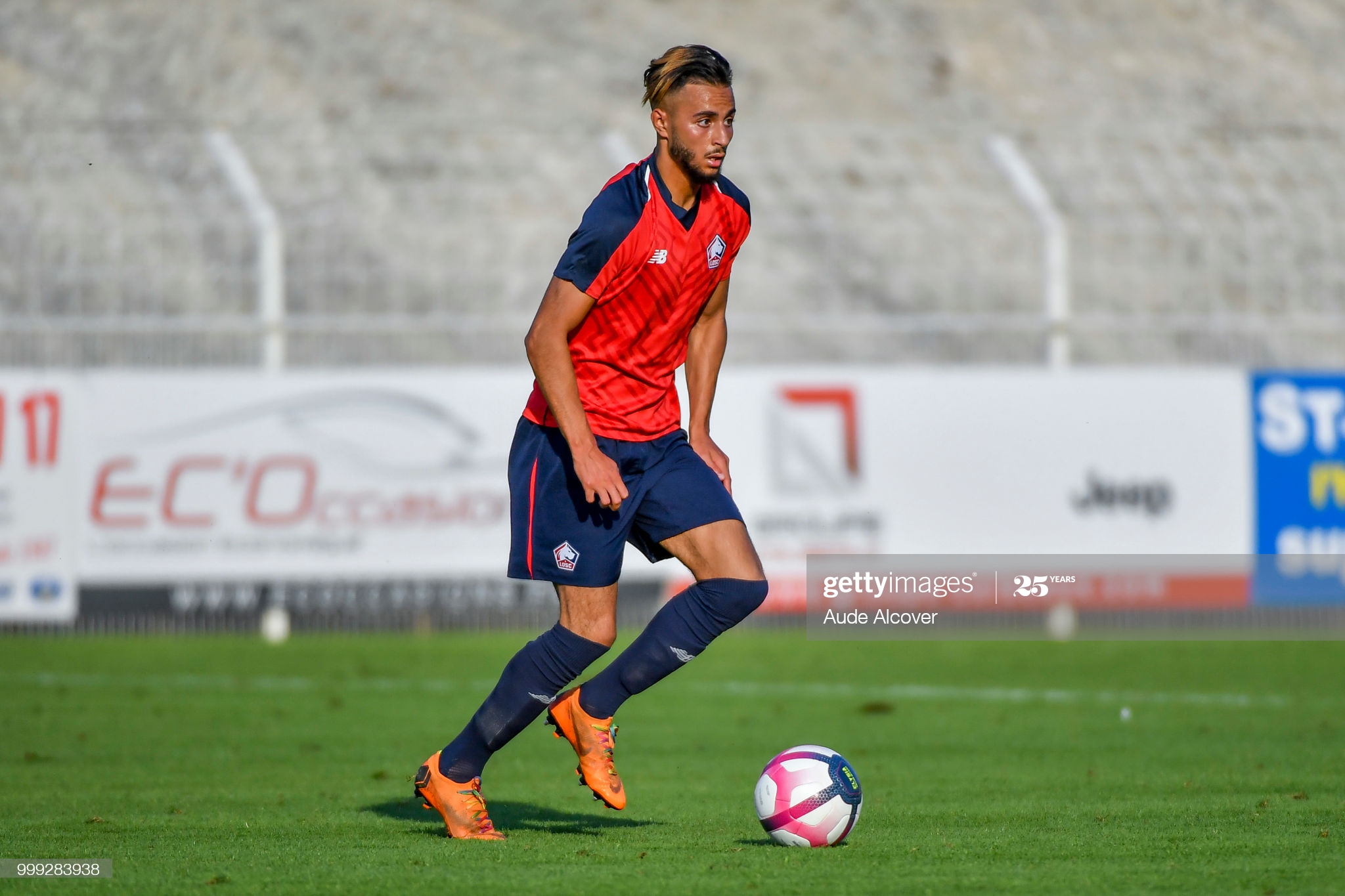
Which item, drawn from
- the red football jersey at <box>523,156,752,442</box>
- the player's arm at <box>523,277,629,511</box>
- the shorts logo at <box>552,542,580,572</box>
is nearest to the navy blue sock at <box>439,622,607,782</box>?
the shorts logo at <box>552,542,580,572</box>

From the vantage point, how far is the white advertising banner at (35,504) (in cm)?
1291

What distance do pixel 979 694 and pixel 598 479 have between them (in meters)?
5.62

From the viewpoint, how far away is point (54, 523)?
12953 millimetres

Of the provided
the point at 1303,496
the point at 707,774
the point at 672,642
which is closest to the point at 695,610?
the point at 672,642

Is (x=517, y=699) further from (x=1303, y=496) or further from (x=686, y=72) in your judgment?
(x=1303, y=496)

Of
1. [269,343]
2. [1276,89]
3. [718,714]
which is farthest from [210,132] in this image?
[1276,89]

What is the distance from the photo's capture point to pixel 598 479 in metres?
4.83

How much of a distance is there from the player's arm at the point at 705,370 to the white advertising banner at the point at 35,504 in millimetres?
8716

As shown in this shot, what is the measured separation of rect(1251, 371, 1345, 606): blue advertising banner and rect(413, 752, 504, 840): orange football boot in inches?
394

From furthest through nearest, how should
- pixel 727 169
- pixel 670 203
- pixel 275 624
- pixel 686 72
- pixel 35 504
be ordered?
1. pixel 727 169
2. pixel 275 624
3. pixel 35 504
4. pixel 670 203
5. pixel 686 72

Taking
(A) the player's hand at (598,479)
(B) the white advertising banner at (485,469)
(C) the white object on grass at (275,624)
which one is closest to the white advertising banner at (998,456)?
(B) the white advertising banner at (485,469)

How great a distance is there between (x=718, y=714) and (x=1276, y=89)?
21.9 m

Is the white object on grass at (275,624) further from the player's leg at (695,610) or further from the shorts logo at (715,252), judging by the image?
the shorts logo at (715,252)

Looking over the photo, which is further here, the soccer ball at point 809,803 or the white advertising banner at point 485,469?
the white advertising banner at point 485,469
